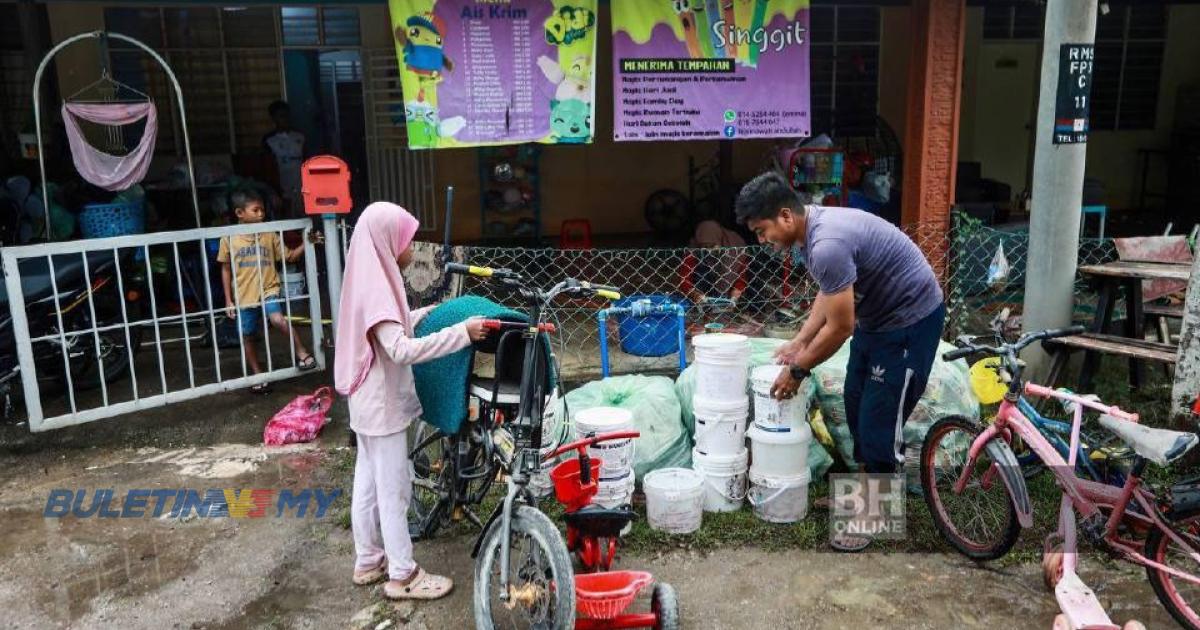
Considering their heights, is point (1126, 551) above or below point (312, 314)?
below

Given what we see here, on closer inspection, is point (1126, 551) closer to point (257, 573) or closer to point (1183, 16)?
point (257, 573)

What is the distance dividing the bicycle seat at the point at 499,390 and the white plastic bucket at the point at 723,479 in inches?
48.0

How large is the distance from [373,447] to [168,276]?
5.35 m

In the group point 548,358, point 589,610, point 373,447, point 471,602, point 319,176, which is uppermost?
point 319,176

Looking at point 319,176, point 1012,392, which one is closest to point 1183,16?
point 1012,392

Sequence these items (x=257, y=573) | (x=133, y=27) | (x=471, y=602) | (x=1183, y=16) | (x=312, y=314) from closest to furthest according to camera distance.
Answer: (x=471, y=602) < (x=257, y=573) < (x=312, y=314) < (x=133, y=27) < (x=1183, y=16)

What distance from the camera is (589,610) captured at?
10.3 ft

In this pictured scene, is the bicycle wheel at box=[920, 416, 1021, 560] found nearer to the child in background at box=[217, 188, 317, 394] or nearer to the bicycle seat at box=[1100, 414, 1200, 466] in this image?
the bicycle seat at box=[1100, 414, 1200, 466]

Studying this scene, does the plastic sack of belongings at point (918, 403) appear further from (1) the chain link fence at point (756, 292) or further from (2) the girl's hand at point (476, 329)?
(2) the girl's hand at point (476, 329)

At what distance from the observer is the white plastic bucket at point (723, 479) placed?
14.6 ft

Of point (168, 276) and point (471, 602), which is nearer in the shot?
point (471, 602)

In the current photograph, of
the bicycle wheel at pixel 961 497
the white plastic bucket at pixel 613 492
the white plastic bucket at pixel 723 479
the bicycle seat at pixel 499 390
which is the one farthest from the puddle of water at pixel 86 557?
the bicycle wheel at pixel 961 497

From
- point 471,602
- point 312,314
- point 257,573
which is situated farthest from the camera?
point 312,314

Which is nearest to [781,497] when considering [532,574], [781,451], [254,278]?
[781,451]
